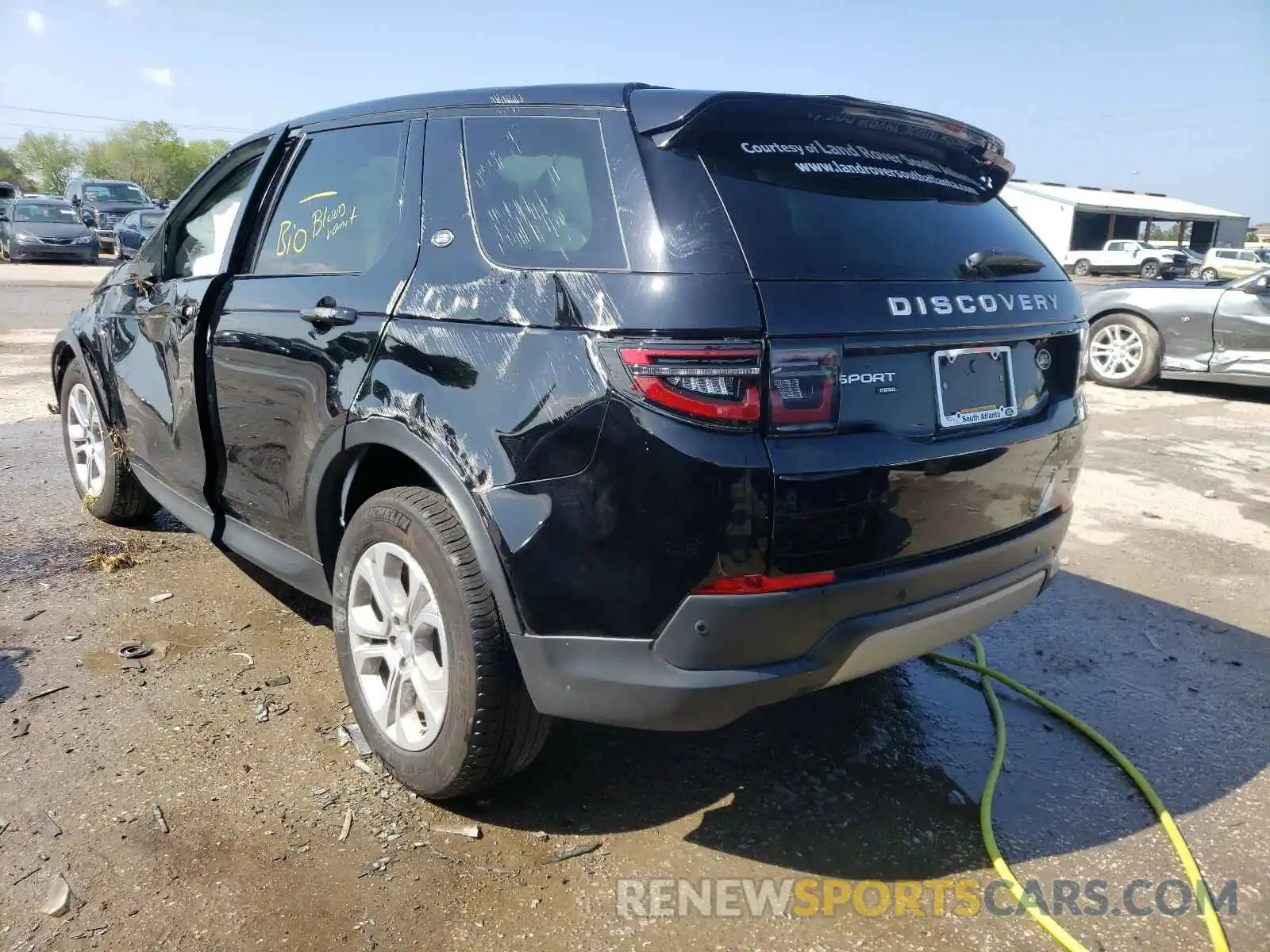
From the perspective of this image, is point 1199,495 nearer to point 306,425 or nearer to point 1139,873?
point 1139,873

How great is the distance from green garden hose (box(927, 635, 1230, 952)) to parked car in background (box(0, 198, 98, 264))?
25035mm

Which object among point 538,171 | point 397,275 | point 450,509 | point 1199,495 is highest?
Answer: point 538,171

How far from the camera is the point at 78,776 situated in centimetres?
271

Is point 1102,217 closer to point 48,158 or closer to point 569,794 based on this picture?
point 569,794

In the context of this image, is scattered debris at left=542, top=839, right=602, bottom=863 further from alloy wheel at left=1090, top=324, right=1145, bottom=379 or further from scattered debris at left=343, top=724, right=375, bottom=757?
alloy wheel at left=1090, top=324, right=1145, bottom=379

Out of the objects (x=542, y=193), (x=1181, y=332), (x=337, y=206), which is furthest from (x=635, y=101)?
(x=1181, y=332)

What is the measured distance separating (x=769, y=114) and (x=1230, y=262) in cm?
4773

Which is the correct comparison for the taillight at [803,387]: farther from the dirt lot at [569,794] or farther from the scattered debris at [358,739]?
the scattered debris at [358,739]

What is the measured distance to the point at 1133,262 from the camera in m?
44.1

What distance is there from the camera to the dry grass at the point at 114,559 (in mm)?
4266

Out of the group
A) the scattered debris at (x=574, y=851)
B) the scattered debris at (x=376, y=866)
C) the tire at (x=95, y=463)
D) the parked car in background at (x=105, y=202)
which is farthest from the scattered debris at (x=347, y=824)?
the parked car in background at (x=105, y=202)

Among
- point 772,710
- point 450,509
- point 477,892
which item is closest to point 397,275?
point 450,509

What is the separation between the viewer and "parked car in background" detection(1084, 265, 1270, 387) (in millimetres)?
9031

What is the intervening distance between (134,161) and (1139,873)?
3297 inches
